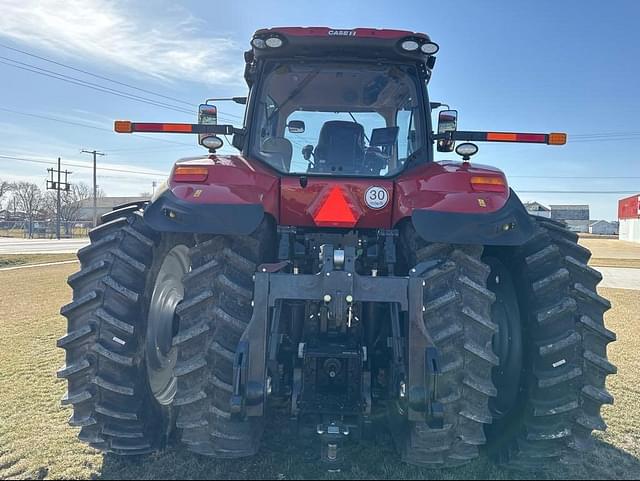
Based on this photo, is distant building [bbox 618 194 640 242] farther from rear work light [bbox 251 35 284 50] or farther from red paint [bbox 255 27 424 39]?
Result: rear work light [bbox 251 35 284 50]

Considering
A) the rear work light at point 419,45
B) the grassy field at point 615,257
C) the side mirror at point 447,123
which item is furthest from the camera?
the grassy field at point 615,257

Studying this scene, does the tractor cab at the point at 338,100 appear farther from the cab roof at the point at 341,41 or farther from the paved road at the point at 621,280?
the paved road at the point at 621,280

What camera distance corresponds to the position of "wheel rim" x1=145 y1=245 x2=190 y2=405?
120 inches

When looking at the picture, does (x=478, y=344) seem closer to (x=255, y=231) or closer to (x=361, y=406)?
(x=361, y=406)

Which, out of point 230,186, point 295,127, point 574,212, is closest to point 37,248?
point 295,127

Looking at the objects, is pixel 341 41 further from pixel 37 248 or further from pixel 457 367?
pixel 37 248

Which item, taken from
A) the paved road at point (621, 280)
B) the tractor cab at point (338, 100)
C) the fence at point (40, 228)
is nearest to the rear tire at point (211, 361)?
the tractor cab at point (338, 100)

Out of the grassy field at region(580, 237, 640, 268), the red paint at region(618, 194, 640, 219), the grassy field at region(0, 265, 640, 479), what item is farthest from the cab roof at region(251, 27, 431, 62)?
the red paint at region(618, 194, 640, 219)

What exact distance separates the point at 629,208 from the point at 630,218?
2.24m

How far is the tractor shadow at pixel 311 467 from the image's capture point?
2.76 meters

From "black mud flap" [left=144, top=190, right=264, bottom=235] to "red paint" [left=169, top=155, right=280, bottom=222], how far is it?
0.04 m

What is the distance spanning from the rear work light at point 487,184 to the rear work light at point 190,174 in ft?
5.14

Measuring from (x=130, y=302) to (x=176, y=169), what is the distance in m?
0.85

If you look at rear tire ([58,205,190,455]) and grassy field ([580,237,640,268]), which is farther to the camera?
grassy field ([580,237,640,268])
